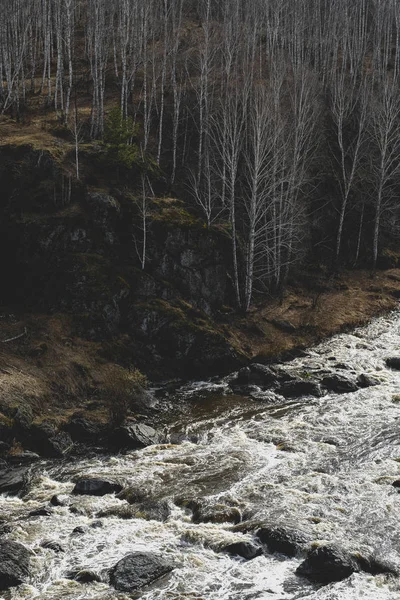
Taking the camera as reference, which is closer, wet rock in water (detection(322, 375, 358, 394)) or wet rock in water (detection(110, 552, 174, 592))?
wet rock in water (detection(110, 552, 174, 592))

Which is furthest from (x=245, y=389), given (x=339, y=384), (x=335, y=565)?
(x=335, y=565)

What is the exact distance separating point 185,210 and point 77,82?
815 inches

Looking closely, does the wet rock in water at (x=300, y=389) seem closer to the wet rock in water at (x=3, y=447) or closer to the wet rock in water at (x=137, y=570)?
the wet rock in water at (x=3, y=447)

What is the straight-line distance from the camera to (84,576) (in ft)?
36.4

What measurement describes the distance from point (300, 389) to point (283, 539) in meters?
10.4

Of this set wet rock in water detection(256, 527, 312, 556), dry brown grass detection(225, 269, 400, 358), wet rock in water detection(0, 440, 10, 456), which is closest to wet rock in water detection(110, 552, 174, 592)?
wet rock in water detection(256, 527, 312, 556)

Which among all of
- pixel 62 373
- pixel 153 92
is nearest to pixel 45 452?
pixel 62 373

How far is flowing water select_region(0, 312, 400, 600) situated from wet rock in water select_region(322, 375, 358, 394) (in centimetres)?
51

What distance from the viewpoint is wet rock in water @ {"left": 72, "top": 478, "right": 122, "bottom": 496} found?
14.6 m

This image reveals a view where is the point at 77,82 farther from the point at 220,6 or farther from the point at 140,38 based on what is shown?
the point at 220,6

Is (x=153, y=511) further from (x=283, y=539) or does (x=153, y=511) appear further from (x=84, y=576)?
(x=283, y=539)

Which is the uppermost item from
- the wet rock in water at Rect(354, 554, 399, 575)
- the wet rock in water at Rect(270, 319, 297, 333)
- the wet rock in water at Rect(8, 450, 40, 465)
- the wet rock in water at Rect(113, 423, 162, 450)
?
the wet rock in water at Rect(270, 319, 297, 333)

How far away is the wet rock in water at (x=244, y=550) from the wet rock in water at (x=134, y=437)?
6148mm

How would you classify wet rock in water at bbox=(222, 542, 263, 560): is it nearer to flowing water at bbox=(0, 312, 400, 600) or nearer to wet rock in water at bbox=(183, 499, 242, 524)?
flowing water at bbox=(0, 312, 400, 600)
